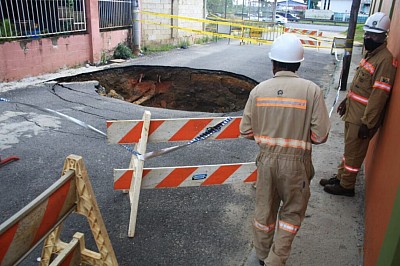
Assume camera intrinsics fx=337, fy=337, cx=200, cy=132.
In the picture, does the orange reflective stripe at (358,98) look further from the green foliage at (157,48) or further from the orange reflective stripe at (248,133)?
the green foliage at (157,48)

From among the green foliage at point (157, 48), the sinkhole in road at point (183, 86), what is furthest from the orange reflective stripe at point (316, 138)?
the green foliage at point (157, 48)

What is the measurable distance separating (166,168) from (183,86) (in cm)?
778

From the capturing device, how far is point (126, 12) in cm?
1382

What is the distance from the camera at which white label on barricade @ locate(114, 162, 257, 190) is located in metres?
3.45

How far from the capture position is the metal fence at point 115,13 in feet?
40.2

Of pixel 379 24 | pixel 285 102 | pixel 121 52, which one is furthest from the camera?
pixel 121 52

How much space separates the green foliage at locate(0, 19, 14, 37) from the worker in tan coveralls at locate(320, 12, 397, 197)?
27.3 ft

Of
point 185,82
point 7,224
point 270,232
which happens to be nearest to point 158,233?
point 270,232

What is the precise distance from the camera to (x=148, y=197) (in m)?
4.05

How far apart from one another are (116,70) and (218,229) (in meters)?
8.22

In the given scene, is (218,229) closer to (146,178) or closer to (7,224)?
(146,178)

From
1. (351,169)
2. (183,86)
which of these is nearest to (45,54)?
(183,86)

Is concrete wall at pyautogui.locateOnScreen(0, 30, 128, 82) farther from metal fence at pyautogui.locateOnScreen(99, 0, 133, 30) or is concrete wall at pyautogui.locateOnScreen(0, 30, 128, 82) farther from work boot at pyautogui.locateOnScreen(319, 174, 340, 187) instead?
work boot at pyautogui.locateOnScreen(319, 174, 340, 187)

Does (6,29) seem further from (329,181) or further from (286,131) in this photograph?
(286,131)
